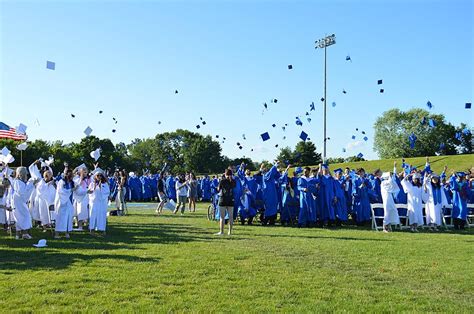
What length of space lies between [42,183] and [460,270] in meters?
12.2

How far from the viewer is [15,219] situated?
1318 cm

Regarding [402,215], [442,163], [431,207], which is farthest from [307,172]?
[442,163]

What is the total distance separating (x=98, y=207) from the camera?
15.0 m

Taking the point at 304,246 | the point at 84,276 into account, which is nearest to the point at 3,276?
the point at 84,276

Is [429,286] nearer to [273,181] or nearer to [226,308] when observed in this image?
[226,308]

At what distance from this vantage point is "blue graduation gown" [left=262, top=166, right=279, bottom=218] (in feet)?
63.0

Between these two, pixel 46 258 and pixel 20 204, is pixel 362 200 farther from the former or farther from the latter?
pixel 46 258

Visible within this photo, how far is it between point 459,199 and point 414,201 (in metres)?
2.79

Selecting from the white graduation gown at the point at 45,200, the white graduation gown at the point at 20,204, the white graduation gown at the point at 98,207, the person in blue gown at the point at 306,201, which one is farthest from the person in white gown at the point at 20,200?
the person in blue gown at the point at 306,201

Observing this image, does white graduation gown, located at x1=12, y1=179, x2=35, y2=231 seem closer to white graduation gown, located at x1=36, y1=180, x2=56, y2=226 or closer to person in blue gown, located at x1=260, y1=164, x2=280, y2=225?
white graduation gown, located at x1=36, y1=180, x2=56, y2=226

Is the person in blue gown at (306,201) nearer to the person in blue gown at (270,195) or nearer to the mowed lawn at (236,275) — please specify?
→ the person in blue gown at (270,195)

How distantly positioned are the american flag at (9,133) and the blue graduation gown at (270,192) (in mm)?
18631

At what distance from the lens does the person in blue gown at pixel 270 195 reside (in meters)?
19.2

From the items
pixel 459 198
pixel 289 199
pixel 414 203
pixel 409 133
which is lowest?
pixel 414 203
